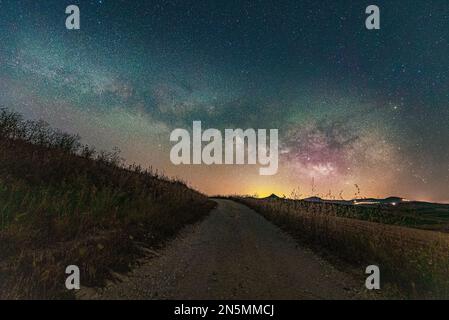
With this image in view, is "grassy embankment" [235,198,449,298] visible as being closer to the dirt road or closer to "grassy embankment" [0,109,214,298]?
the dirt road

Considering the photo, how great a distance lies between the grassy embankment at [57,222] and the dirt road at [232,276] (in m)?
0.62

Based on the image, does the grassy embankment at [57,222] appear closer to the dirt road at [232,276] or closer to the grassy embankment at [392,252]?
the dirt road at [232,276]

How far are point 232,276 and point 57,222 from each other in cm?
436

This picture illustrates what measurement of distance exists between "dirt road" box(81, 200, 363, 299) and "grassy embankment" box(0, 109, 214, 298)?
0.62 metres

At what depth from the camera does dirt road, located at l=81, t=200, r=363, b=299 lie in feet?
14.7

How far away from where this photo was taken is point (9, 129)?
10062 millimetres

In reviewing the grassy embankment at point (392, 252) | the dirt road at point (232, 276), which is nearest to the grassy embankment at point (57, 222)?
the dirt road at point (232, 276)

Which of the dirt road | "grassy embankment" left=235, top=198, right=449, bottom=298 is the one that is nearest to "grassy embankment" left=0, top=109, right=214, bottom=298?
the dirt road

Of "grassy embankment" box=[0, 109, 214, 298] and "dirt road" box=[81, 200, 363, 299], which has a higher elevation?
"grassy embankment" box=[0, 109, 214, 298]

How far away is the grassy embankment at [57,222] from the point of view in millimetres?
4199

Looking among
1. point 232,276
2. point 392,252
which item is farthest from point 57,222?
point 392,252
